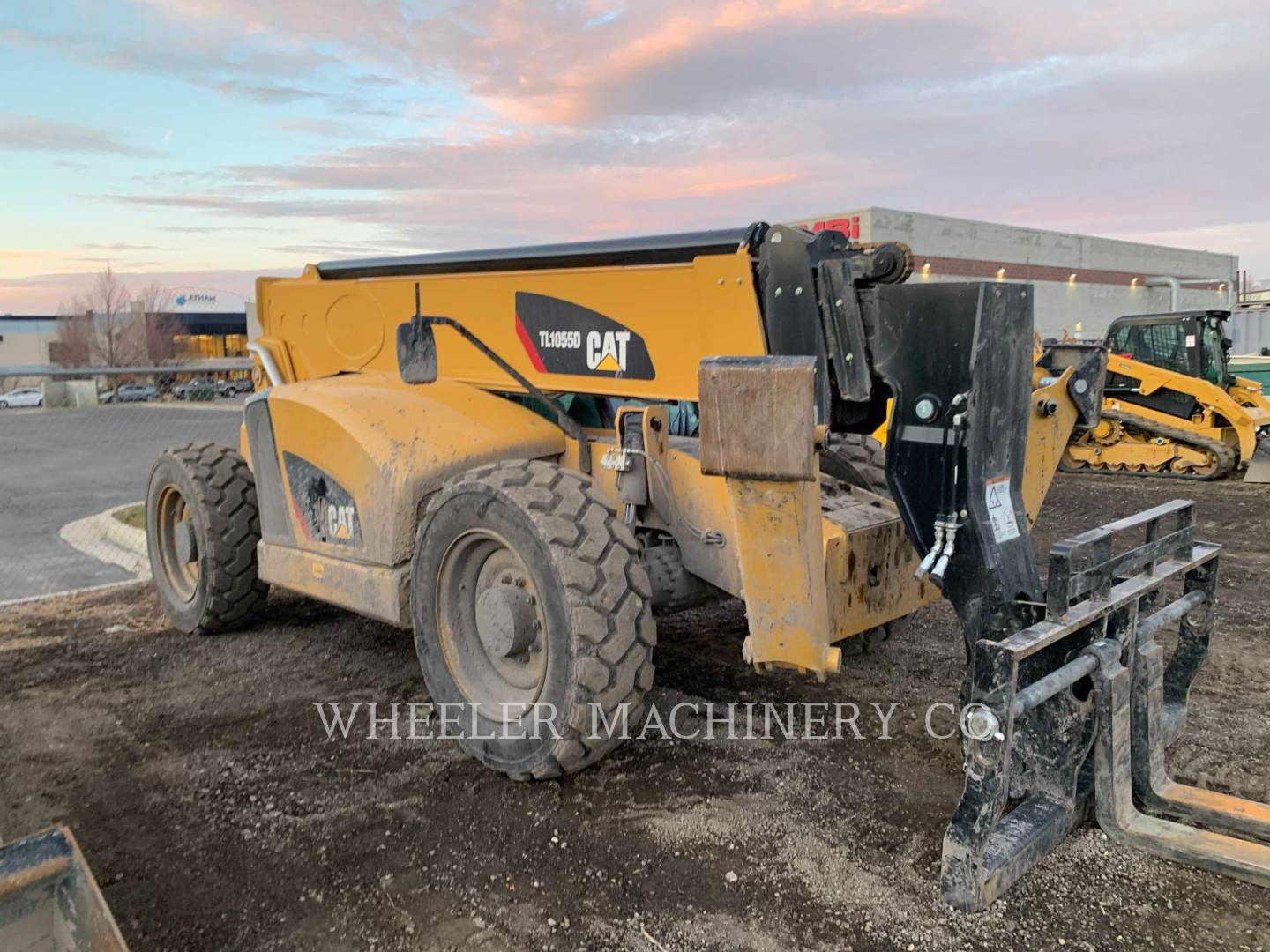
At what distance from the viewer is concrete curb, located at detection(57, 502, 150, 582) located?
317 inches

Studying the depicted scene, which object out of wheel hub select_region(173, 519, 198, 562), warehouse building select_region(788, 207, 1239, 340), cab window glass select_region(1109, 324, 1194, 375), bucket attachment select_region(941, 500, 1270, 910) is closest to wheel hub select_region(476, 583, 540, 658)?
bucket attachment select_region(941, 500, 1270, 910)

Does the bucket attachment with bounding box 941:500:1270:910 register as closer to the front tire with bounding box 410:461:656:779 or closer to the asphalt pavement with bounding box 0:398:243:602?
the front tire with bounding box 410:461:656:779

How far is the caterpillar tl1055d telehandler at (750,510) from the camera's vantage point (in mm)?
3178

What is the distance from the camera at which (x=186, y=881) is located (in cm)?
326

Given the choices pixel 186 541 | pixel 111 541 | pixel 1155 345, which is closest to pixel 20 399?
pixel 111 541

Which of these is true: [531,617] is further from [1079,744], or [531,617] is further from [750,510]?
[1079,744]

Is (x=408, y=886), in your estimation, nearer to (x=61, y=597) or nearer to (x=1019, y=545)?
(x=1019, y=545)

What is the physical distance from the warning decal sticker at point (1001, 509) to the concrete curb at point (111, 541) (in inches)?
252

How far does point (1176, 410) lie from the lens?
1302 cm

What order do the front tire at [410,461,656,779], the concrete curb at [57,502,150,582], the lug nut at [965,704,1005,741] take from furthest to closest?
1. the concrete curb at [57,502,150,582]
2. the front tire at [410,461,656,779]
3. the lug nut at [965,704,1005,741]

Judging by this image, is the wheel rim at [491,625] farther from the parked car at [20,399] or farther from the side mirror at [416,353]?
the parked car at [20,399]

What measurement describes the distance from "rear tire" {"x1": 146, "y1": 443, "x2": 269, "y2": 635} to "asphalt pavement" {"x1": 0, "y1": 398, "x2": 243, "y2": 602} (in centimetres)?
198

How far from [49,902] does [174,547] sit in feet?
13.0

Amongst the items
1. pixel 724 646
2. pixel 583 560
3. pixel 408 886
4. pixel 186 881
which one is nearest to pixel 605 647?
pixel 583 560
